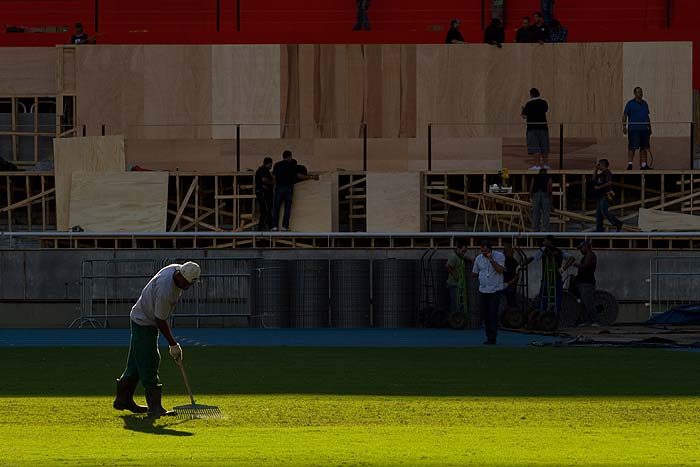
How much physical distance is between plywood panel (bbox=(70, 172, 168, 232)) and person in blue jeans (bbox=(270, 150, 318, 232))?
286 centimetres

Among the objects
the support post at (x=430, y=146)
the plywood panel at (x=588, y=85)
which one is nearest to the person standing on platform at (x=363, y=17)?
the support post at (x=430, y=146)

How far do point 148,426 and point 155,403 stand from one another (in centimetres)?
70

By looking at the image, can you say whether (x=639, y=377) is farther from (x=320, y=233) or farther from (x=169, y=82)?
(x=169, y=82)

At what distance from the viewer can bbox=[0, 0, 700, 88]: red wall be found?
4206 centimetres

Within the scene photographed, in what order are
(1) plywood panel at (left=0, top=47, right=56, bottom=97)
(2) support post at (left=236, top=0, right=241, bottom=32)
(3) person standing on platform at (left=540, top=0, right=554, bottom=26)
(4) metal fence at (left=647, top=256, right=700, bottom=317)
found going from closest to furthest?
(4) metal fence at (left=647, top=256, right=700, bottom=317)
(3) person standing on platform at (left=540, top=0, right=554, bottom=26)
(1) plywood panel at (left=0, top=47, right=56, bottom=97)
(2) support post at (left=236, top=0, right=241, bottom=32)

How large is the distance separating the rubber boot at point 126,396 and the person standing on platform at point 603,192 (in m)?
21.2

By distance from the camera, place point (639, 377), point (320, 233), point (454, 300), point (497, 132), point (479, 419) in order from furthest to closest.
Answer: point (497, 132)
point (320, 233)
point (454, 300)
point (639, 377)
point (479, 419)

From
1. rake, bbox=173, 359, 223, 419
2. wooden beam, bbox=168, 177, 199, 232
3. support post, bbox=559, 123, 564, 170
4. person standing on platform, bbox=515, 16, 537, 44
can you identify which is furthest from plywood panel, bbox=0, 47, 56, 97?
rake, bbox=173, 359, 223, 419

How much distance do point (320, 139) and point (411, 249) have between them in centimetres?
604

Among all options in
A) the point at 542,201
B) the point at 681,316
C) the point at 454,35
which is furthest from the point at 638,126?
the point at 681,316

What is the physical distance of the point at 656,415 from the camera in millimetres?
15406

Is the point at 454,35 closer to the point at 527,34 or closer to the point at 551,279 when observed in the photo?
the point at 527,34

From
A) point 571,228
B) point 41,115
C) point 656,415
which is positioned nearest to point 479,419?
point 656,415

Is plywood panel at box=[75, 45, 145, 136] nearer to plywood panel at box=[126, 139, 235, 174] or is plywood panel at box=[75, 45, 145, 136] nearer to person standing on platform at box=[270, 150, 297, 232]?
plywood panel at box=[126, 139, 235, 174]
